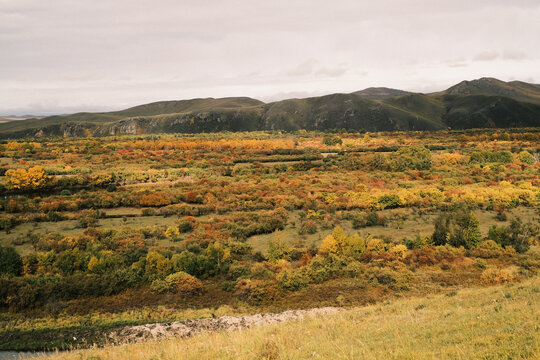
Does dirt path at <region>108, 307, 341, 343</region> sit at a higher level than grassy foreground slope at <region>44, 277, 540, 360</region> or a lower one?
lower

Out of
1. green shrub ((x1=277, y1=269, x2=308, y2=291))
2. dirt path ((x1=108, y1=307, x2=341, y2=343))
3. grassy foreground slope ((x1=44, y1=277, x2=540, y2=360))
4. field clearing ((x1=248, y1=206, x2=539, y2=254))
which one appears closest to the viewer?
grassy foreground slope ((x1=44, y1=277, x2=540, y2=360))

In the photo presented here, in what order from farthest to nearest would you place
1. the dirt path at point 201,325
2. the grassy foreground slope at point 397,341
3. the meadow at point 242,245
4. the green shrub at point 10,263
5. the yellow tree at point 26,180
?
1. the yellow tree at point 26,180
2. the green shrub at point 10,263
3. the meadow at point 242,245
4. the dirt path at point 201,325
5. the grassy foreground slope at point 397,341

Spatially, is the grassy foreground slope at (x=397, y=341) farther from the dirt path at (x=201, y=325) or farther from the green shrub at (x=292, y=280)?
the green shrub at (x=292, y=280)

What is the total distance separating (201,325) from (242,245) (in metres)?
13.0

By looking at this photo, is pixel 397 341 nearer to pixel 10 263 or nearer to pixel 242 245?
pixel 242 245

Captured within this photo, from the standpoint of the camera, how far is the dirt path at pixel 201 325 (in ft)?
66.4

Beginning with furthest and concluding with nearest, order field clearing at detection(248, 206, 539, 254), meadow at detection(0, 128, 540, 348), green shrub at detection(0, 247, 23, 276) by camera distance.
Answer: field clearing at detection(248, 206, 539, 254)
green shrub at detection(0, 247, 23, 276)
meadow at detection(0, 128, 540, 348)

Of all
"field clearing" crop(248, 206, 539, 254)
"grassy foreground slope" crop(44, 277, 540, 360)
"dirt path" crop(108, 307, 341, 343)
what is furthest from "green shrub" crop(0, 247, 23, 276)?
"field clearing" crop(248, 206, 539, 254)

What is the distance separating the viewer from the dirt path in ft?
66.4

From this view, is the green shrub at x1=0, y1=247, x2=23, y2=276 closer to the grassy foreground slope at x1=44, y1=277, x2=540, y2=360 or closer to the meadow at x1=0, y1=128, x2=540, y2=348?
the meadow at x1=0, y1=128, x2=540, y2=348

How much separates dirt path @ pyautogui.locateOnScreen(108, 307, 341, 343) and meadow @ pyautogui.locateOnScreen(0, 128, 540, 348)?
3.81ft

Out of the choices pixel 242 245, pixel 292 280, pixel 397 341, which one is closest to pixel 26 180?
pixel 242 245

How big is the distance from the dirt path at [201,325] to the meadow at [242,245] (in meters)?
1.16

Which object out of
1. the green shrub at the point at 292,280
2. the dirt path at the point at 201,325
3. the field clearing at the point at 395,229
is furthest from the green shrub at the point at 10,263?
the green shrub at the point at 292,280
